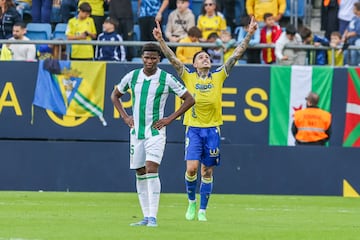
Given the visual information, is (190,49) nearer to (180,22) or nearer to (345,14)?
(180,22)

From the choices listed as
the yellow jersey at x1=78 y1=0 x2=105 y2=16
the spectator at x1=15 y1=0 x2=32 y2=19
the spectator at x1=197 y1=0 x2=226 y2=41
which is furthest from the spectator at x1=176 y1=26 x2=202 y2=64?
the spectator at x1=15 y1=0 x2=32 y2=19

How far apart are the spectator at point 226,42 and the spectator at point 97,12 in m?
2.87

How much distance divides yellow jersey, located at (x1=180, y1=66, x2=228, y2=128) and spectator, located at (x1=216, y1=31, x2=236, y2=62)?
18.5 ft

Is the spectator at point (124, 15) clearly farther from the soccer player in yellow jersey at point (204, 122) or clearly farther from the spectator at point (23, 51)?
the soccer player in yellow jersey at point (204, 122)

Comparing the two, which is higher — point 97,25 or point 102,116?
point 97,25

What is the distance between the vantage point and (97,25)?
77.8 feet

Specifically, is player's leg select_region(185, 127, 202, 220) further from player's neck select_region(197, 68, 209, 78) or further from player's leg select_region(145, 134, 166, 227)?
player's leg select_region(145, 134, 166, 227)

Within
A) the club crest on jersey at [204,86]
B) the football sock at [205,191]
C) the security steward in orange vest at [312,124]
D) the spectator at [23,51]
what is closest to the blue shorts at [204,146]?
the football sock at [205,191]

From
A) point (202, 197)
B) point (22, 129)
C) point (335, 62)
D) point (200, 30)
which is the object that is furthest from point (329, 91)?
point (202, 197)

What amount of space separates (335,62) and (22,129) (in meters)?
6.27

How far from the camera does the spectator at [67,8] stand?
79.4ft

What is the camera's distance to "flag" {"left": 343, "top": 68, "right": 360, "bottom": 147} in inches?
869

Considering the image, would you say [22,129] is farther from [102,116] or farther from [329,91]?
[329,91]

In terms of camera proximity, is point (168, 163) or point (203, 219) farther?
point (168, 163)
